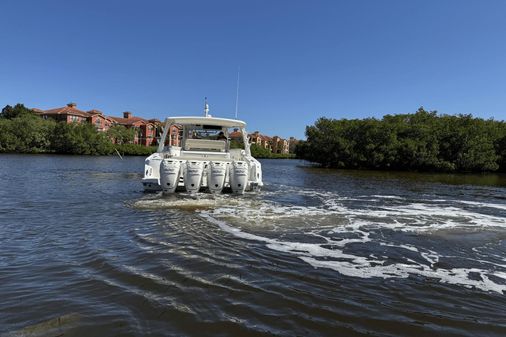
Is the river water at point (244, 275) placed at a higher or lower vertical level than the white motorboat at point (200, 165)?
lower

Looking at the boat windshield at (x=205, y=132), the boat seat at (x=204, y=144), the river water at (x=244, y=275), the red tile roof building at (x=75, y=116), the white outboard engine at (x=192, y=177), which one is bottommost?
the river water at (x=244, y=275)

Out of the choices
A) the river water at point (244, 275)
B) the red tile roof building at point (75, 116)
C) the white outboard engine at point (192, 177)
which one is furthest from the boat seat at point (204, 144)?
the red tile roof building at point (75, 116)

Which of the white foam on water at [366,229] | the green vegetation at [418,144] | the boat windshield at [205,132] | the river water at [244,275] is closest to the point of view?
the river water at [244,275]

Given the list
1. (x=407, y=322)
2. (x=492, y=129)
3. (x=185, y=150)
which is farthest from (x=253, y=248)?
(x=492, y=129)

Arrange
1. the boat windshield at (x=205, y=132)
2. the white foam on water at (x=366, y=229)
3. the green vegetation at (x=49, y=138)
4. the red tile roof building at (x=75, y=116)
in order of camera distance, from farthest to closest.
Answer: the red tile roof building at (x=75, y=116) < the green vegetation at (x=49, y=138) < the boat windshield at (x=205, y=132) < the white foam on water at (x=366, y=229)

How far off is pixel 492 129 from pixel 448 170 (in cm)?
1077

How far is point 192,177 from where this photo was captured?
46.9ft

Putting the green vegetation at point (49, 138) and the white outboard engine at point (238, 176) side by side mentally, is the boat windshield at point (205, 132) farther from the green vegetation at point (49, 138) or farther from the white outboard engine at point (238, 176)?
the green vegetation at point (49, 138)

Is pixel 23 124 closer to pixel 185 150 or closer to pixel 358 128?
pixel 358 128

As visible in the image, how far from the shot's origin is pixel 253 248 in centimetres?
714

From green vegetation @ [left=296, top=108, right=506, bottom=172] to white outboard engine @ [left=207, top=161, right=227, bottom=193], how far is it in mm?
46968

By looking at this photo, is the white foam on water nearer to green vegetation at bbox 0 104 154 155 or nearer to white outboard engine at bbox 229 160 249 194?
white outboard engine at bbox 229 160 249 194

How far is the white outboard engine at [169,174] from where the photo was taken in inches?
561

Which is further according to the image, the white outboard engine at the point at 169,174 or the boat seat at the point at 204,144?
the boat seat at the point at 204,144
